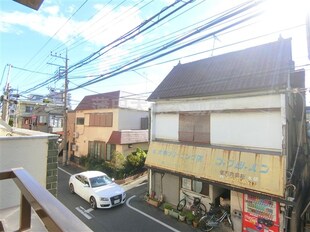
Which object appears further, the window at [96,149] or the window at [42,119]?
the window at [42,119]

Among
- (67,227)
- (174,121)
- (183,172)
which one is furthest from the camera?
(174,121)

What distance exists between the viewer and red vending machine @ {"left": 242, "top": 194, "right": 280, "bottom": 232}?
30.6 feet

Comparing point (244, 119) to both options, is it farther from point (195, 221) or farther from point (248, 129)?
point (195, 221)

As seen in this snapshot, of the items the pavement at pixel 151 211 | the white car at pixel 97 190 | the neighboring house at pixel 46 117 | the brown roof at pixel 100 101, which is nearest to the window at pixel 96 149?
the brown roof at pixel 100 101

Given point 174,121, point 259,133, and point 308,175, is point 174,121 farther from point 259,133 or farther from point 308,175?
point 308,175

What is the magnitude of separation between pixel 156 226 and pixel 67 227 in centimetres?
1118

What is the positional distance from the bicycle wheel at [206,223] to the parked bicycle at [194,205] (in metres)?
0.56

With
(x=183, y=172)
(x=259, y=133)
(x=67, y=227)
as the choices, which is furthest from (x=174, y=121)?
(x=67, y=227)

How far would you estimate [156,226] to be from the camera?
11086mm

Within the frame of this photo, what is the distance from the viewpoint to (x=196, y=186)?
12523 millimetres

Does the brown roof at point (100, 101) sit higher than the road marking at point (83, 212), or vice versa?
the brown roof at point (100, 101)

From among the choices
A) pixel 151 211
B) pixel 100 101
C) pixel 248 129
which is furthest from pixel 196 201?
pixel 100 101

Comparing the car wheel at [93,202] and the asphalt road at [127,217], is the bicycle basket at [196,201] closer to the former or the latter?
the asphalt road at [127,217]

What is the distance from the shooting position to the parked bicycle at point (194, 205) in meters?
11.7
